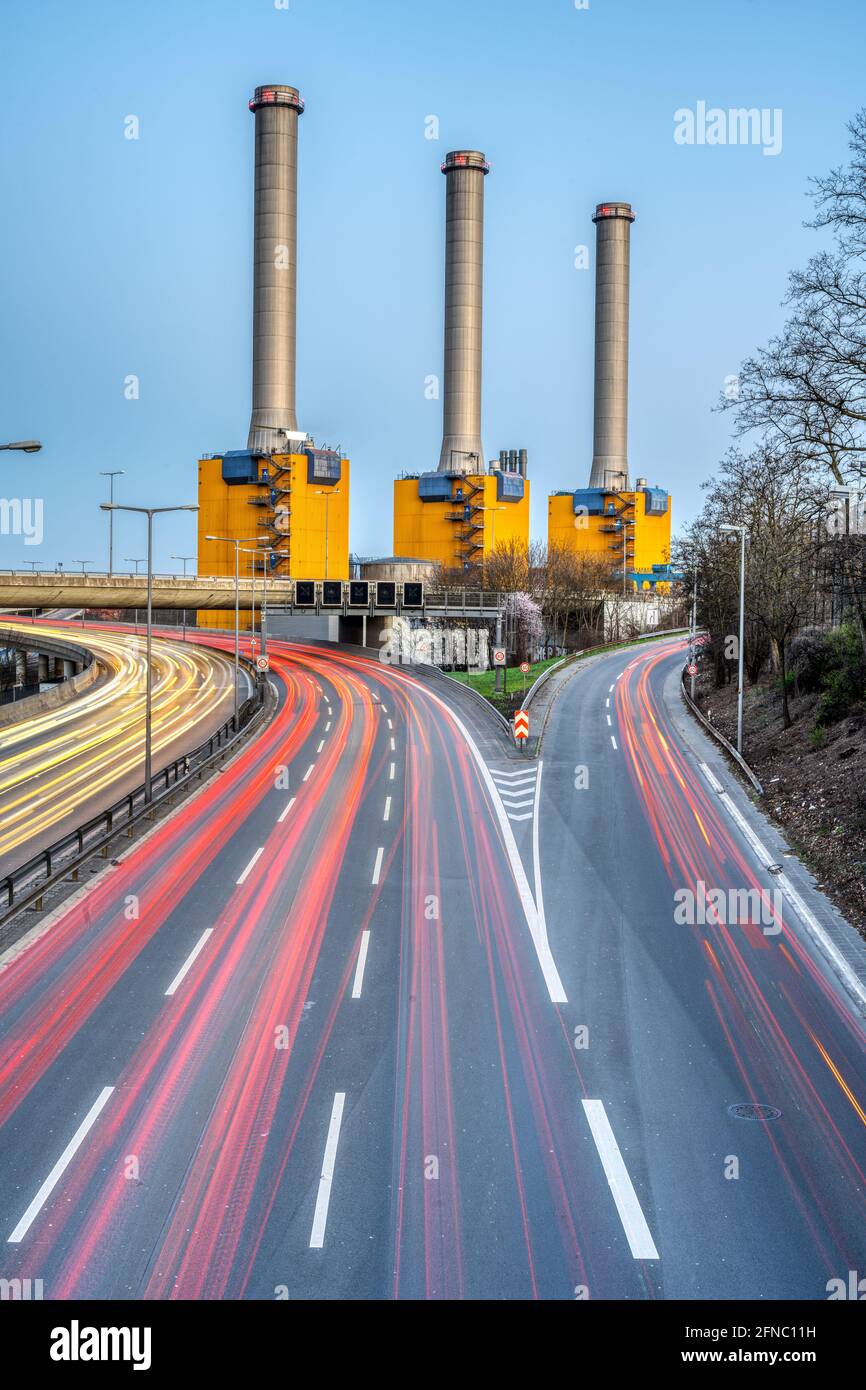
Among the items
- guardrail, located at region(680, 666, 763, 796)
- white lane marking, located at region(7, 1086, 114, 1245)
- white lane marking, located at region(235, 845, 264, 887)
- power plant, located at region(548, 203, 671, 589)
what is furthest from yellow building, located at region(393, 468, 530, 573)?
white lane marking, located at region(7, 1086, 114, 1245)

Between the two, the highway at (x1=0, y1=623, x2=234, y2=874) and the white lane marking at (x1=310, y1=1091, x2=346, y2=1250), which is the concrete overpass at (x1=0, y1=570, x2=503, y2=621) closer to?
the highway at (x1=0, y1=623, x2=234, y2=874)

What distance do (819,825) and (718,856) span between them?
2.92 metres

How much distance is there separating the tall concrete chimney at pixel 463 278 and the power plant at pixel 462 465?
9cm

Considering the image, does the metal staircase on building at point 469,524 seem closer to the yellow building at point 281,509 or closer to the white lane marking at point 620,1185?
the yellow building at point 281,509

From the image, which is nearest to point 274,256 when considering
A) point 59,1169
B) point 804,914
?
point 804,914

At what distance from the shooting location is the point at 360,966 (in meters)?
17.6

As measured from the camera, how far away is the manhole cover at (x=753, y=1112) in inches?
497

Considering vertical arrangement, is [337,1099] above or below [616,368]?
below

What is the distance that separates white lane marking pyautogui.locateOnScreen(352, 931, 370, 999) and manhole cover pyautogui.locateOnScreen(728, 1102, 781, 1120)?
5.83 meters

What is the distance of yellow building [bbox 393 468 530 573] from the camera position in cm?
10850
